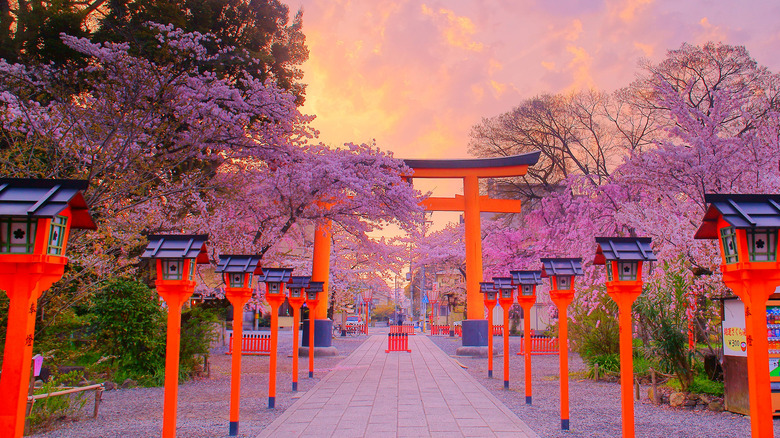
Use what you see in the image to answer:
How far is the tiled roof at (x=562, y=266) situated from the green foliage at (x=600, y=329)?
489 cm

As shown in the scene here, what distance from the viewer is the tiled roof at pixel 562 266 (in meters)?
8.80

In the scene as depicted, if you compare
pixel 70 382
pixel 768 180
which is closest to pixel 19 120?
pixel 70 382

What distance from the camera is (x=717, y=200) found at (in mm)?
4703

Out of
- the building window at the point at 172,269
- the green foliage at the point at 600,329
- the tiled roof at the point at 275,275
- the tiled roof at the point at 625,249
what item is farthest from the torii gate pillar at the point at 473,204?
the building window at the point at 172,269

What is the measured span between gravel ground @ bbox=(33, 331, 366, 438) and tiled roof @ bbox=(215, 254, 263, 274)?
94.9 inches

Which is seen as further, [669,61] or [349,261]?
[349,261]

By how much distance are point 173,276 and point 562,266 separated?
5973mm

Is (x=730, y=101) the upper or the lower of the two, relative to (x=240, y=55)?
lower

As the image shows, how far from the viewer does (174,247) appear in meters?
6.50

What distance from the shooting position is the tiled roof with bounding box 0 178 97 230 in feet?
14.1

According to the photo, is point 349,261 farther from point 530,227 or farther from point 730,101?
point 730,101

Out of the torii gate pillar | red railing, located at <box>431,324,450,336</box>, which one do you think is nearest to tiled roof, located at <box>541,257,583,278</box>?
the torii gate pillar

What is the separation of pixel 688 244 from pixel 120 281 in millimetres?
11946

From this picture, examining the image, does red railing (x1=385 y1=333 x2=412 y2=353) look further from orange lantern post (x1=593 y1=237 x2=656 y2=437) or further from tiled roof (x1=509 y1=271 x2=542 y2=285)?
orange lantern post (x1=593 y1=237 x2=656 y2=437)
